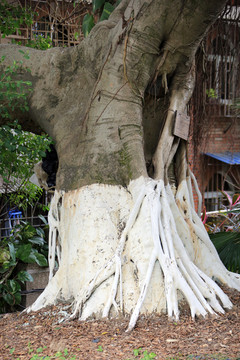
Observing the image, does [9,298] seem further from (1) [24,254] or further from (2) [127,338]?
(2) [127,338]

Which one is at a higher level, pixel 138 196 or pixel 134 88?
pixel 134 88

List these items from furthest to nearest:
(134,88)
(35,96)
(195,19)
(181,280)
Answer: (35,96)
(134,88)
(195,19)
(181,280)

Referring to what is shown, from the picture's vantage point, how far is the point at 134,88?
16.4ft

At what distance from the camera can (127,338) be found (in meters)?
3.92

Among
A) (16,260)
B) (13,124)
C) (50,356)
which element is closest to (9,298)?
(16,260)

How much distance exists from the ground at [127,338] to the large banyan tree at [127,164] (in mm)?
135

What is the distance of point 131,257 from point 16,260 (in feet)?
11.9

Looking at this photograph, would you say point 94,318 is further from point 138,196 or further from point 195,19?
point 195,19

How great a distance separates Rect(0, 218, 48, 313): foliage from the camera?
737 centimetres

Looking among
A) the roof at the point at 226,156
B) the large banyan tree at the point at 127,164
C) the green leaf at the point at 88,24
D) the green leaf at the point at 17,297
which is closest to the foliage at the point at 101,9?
the green leaf at the point at 88,24

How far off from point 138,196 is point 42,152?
1.22 meters

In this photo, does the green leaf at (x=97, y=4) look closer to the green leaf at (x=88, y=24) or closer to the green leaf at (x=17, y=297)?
the green leaf at (x=88, y=24)

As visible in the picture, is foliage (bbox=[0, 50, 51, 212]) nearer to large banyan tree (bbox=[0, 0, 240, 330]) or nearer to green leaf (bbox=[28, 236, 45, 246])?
large banyan tree (bbox=[0, 0, 240, 330])

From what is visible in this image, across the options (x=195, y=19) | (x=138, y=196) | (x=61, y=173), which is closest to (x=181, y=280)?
(x=138, y=196)
